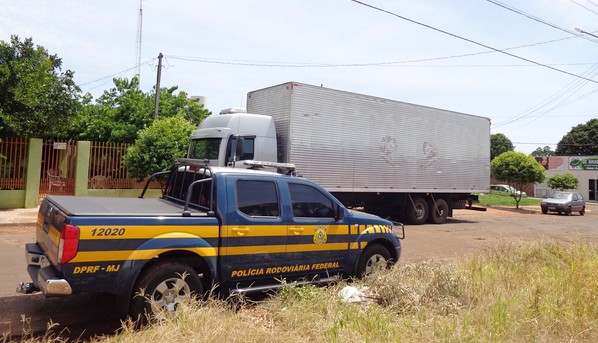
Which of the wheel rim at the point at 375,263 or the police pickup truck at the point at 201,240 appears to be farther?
the wheel rim at the point at 375,263

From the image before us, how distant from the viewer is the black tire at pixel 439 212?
18.3m

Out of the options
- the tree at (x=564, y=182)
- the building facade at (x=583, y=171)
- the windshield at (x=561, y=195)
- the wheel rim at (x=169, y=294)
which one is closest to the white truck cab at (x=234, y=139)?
the wheel rim at (x=169, y=294)

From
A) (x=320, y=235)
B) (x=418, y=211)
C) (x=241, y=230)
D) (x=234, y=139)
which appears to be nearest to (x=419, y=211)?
(x=418, y=211)

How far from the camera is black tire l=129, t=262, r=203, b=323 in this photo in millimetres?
4352

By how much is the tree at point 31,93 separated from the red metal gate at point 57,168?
1.99 feet

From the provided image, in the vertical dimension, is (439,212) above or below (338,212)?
below

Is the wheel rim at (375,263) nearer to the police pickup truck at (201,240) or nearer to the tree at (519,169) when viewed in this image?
the police pickup truck at (201,240)

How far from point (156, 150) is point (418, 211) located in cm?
1018

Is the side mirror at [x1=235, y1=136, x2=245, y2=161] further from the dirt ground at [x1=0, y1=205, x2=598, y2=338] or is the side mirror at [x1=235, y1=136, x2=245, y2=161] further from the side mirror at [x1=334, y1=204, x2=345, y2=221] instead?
the side mirror at [x1=334, y1=204, x2=345, y2=221]

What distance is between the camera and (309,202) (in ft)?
19.1

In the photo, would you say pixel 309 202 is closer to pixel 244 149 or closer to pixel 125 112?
pixel 244 149

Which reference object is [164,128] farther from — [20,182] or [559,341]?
[559,341]

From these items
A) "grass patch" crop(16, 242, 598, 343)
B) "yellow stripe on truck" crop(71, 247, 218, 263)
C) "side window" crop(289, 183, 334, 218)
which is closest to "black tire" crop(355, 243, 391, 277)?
"grass patch" crop(16, 242, 598, 343)

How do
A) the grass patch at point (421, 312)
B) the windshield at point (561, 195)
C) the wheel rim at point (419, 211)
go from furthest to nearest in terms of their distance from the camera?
the windshield at point (561, 195)
the wheel rim at point (419, 211)
the grass patch at point (421, 312)
